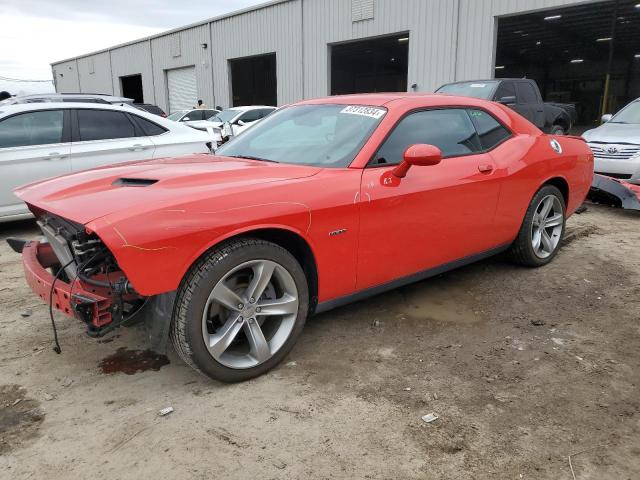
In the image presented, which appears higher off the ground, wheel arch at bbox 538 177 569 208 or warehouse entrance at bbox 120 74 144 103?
warehouse entrance at bbox 120 74 144 103

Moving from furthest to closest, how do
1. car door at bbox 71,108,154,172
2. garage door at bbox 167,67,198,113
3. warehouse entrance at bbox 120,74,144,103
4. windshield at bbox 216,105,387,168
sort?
1. warehouse entrance at bbox 120,74,144,103
2. garage door at bbox 167,67,198,113
3. car door at bbox 71,108,154,172
4. windshield at bbox 216,105,387,168

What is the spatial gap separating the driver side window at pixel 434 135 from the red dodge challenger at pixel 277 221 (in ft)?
0.04

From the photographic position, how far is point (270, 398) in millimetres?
2604

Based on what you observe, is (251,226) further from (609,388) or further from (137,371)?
(609,388)

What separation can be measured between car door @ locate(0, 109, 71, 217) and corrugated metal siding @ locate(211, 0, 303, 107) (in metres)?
14.0

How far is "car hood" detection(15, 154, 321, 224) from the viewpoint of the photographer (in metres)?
2.43

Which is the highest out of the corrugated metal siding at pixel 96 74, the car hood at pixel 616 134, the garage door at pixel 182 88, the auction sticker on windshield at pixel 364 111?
the corrugated metal siding at pixel 96 74

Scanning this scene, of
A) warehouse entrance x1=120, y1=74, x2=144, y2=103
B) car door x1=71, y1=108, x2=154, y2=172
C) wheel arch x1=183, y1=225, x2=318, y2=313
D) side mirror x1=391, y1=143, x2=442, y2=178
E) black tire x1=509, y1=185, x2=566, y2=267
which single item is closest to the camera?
wheel arch x1=183, y1=225, x2=318, y2=313

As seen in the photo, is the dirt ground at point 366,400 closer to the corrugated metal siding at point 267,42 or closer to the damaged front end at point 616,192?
the damaged front end at point 616,192

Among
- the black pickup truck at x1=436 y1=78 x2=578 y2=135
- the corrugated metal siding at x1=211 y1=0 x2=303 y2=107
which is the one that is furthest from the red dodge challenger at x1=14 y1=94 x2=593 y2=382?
the corrugated metal siding at x1=211 y1=0 x2=303 y2=107

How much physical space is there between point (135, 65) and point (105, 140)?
26393 mm

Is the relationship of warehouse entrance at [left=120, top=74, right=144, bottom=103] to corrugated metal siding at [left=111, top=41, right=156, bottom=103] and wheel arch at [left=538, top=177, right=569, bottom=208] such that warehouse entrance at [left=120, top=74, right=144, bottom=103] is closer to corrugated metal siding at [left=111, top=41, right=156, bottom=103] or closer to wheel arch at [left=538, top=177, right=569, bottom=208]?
corrugated metal siding at [left=111, top=41, right=156, bottom=103]

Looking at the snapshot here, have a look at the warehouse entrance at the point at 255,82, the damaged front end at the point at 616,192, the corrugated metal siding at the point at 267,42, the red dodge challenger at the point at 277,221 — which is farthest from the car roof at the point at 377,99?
the warehouse entrance at the point at 255,82

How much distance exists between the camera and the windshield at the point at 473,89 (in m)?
9.94
